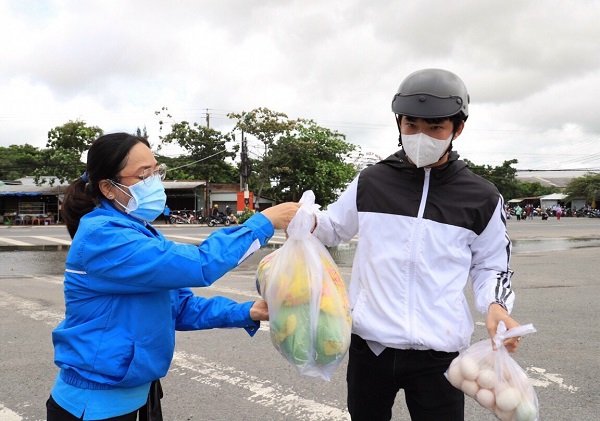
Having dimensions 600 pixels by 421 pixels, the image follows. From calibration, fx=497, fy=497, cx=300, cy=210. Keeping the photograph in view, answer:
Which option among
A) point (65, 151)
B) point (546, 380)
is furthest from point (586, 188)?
point (546, 380)

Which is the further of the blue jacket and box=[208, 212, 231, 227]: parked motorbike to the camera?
box=[208, 212, 231, 227]: parked motorbike

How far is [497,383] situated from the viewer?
69.2 inches

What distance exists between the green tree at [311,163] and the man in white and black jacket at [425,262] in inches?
1299

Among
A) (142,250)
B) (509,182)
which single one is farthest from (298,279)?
(509,182)

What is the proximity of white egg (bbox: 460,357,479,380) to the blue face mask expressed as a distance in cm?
131

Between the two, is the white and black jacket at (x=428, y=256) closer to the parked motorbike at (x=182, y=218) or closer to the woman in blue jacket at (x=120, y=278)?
the woman in blue jacket at (x=120, y=278)

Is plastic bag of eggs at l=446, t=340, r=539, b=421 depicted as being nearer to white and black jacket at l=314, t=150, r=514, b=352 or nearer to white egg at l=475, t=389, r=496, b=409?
white egg at l=475, t=389, r=496, b=409

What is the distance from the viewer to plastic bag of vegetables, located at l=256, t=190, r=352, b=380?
1961 mm

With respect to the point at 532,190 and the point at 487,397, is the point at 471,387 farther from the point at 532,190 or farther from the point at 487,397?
the point at 532,190

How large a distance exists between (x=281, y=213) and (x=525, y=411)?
114 centimetres

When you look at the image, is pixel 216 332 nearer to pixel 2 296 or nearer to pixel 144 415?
pixel 144 415

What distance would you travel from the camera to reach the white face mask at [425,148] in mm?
2006

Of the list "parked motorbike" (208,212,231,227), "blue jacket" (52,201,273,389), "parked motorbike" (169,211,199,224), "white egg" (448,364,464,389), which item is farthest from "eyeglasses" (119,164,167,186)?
"parked motorbike" (169,211,199,224)

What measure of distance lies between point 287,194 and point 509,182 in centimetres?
4055
